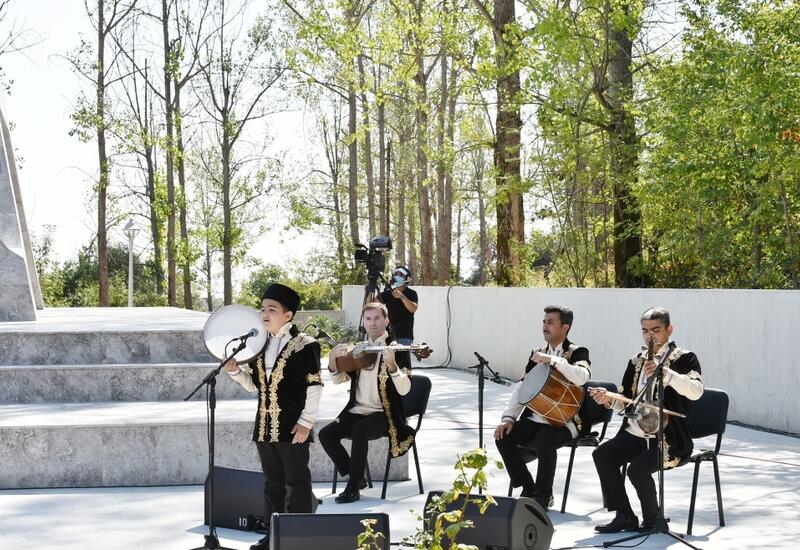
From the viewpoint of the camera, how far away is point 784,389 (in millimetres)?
10328

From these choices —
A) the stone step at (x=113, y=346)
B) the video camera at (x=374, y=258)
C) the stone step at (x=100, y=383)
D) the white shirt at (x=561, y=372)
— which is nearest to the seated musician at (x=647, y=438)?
the white shirt at (x=561, y=372)

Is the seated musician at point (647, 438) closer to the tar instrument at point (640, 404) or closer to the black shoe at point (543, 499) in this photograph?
the tar instrument at point (640, 404)

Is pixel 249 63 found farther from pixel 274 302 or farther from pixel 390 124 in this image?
pixel 274 302

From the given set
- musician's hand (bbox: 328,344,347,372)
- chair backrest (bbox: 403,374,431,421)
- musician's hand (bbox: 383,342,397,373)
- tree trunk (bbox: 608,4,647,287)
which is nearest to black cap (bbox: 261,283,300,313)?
musician's hand (bbox: 383,342,397,373)

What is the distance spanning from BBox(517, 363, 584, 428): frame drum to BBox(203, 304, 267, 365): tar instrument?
175cm

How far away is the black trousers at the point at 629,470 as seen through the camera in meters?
6.10

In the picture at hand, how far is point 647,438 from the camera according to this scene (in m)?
6.27

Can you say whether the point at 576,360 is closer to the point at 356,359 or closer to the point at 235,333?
the point at 356,359

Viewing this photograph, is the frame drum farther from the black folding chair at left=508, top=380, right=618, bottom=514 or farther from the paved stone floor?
the paved stone floor

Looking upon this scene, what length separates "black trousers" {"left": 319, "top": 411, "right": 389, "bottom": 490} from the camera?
23.3 ft

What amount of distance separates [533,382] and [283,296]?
65.9 inches

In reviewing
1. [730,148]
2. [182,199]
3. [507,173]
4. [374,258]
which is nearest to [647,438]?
[374,258]

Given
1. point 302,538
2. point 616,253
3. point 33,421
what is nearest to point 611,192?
point 616,253

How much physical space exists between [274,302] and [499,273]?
Answer: 46.0 feet
